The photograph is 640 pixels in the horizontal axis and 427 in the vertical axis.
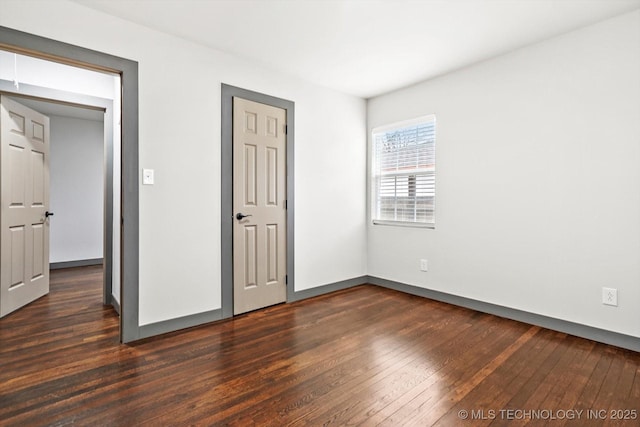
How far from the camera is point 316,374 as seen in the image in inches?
84.0

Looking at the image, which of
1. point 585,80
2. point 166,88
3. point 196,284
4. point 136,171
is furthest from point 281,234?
point 585,80

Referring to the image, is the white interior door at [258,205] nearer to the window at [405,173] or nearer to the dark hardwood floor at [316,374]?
the dark hardwood floor at [316,374]

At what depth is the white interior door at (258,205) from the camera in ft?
10.7

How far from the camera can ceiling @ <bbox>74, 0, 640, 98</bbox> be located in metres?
2.39

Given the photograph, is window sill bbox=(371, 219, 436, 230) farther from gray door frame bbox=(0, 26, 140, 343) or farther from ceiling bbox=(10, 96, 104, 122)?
ceiling bbox=(10, 96, 104, 122)

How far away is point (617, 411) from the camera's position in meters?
1.75

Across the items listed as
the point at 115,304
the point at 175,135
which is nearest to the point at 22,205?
the point at 115,304

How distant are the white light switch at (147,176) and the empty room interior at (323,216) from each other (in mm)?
23

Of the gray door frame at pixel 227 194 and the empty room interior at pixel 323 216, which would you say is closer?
the empty room interior at pixel 323 216

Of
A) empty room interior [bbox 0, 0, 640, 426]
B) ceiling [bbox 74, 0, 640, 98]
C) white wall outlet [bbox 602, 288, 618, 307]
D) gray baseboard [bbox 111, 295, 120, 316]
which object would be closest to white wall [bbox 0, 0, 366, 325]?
empty room interior [bbox 0, 0, 640, 426]

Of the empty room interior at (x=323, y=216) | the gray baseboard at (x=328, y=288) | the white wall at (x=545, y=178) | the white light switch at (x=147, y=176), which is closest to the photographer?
the empty room interior at (x=323, y=216)

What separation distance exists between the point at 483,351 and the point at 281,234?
2.17 meters

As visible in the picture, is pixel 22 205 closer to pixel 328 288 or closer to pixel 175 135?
pixel 175 135

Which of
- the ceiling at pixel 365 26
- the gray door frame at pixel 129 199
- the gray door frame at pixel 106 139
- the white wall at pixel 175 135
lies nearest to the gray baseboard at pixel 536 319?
the white wall at pixel 175 135
